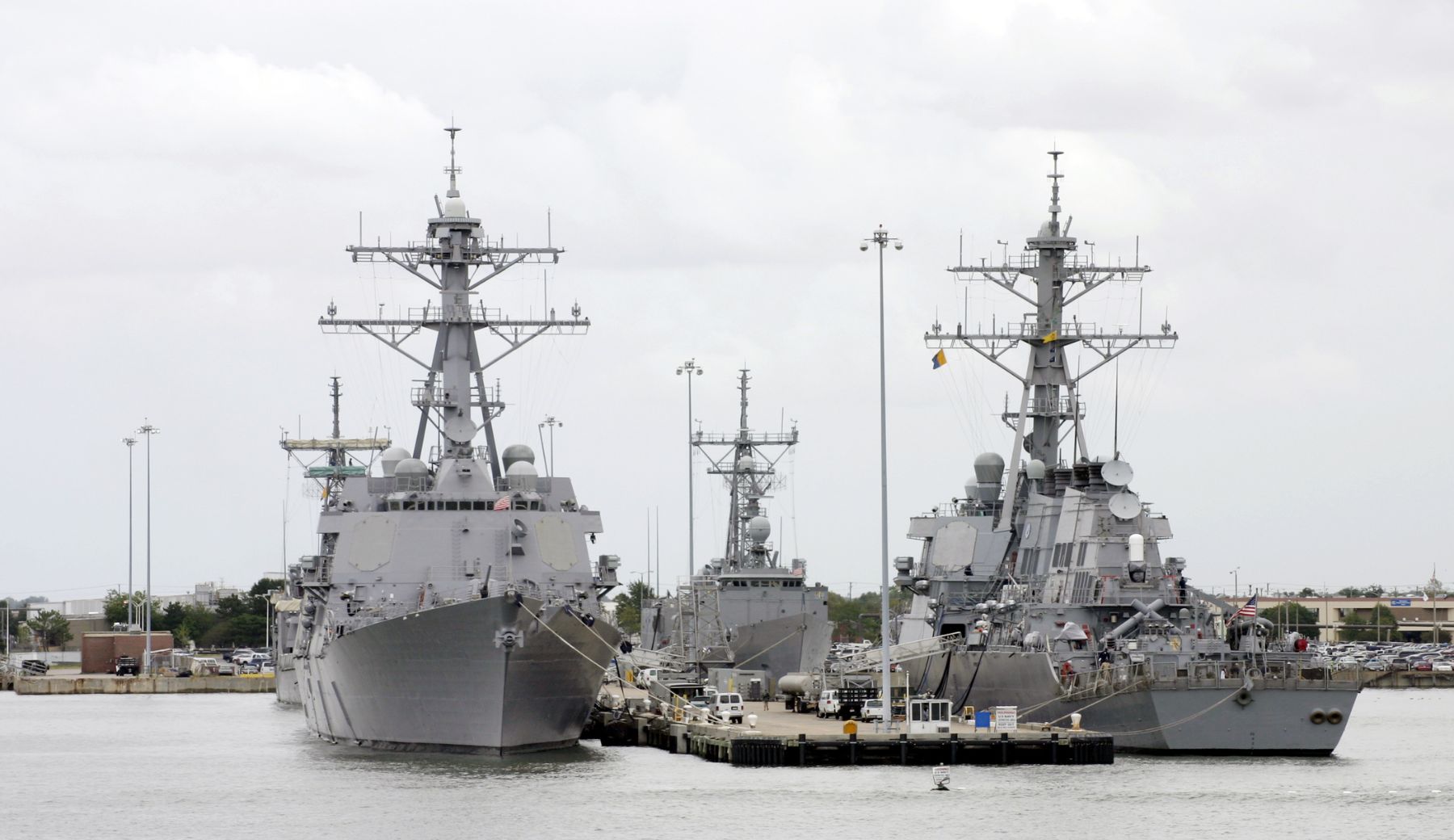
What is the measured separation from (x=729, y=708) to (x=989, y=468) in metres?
11.6

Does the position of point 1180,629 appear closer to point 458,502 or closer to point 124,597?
point 458,502

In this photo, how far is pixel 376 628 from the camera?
4134 centimetres

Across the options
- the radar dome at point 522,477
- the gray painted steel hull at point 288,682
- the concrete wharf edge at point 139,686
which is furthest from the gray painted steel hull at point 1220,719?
the concrete wharf edge at point 139,686

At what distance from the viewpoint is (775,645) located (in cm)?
6550

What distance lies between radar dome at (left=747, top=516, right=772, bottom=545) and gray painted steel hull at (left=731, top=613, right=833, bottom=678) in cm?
399

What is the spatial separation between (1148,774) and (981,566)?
15.4 metres

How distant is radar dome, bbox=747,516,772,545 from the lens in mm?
69438

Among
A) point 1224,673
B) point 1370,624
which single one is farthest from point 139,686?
point 1370,624

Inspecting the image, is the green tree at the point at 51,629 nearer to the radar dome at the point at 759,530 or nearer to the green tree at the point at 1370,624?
the green tree at the point at 1370,624

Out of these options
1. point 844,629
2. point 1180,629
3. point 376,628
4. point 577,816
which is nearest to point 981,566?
point 1180,629

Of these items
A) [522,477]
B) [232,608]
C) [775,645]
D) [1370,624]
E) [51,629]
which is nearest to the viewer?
[522,477]

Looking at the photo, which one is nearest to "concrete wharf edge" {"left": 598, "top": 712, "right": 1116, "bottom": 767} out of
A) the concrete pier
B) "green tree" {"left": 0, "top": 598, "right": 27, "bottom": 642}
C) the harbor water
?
the concrete pier

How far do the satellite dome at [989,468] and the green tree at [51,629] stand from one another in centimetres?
11030

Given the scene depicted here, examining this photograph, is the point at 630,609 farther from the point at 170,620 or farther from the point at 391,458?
the point at 391,458
